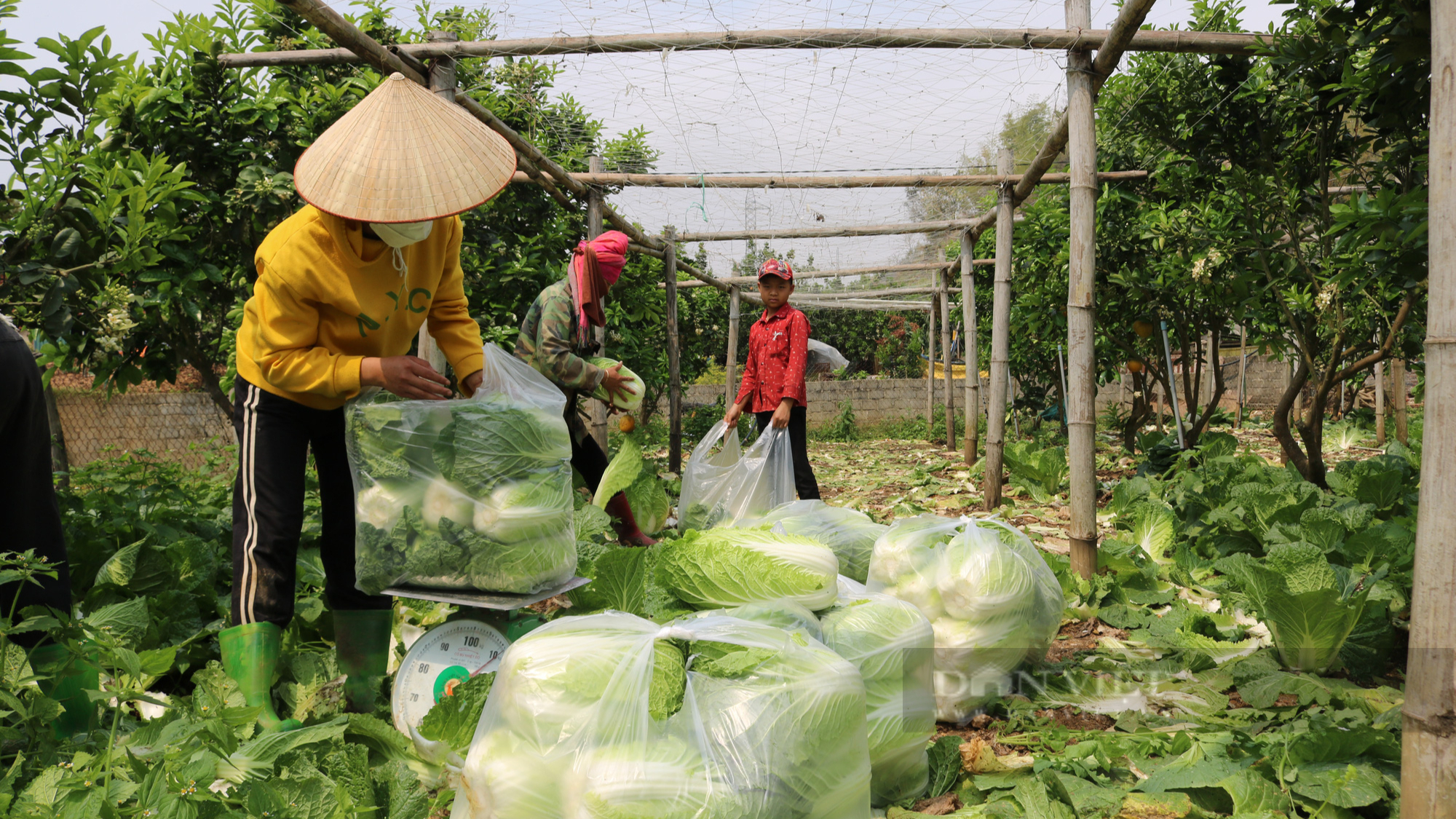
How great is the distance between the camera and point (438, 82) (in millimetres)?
3904

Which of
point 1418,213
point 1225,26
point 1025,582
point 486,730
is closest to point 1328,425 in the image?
point 1225,26

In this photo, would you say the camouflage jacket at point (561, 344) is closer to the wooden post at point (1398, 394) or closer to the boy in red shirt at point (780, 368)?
the boy in red shirt at point (780, 368)

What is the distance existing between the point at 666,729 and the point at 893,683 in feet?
2.57

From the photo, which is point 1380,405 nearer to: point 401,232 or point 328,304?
point 401,232

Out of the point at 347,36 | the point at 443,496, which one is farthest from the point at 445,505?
the point at 347,36

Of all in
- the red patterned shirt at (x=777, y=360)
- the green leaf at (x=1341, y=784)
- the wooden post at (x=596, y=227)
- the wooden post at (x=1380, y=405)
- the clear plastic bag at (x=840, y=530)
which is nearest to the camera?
the green leaf at (x=1341, y=784)

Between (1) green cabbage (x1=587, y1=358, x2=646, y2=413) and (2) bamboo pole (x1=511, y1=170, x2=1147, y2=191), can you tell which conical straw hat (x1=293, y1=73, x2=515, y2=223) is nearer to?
(1) green cabbage (x1=587, y1=358, x2=646, y2=413)

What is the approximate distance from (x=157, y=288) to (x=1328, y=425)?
12.4 m

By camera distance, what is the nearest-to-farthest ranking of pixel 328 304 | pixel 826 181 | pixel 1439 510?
1. pixel 1439 510
2. pixel 328 304
3. pixel 826 181

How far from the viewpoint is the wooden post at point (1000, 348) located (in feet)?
21.6

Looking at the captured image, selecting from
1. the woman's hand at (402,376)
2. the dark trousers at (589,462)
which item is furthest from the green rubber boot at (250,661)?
the dark trousers at (589,462)

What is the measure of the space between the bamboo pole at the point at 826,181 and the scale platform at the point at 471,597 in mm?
4557

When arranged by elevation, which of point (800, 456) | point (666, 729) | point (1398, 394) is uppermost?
point (1398, 394)

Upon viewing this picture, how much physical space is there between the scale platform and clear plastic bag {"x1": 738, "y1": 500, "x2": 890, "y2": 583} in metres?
1.15
